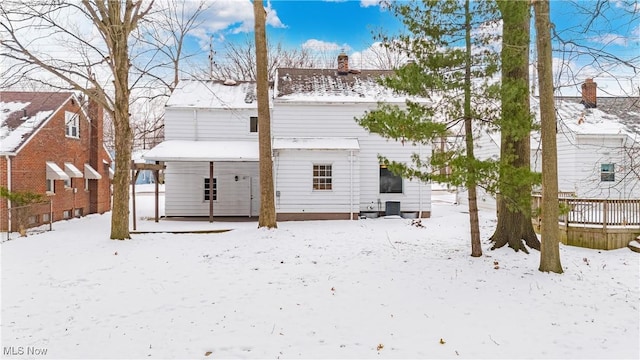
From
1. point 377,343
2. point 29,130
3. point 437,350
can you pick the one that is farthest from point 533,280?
point 29,130

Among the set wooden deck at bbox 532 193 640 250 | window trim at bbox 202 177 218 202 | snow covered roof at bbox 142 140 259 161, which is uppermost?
snow covered roof at bbox 142 140 259 161

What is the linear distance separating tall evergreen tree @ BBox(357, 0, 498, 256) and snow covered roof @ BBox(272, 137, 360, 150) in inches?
300

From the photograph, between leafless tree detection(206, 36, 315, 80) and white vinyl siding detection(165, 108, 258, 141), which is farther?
leafless tree detection(206, 36, 315, 80)

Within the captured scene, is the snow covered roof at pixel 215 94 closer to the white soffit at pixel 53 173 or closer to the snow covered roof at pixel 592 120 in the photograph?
the white soffit at pixel 53 173

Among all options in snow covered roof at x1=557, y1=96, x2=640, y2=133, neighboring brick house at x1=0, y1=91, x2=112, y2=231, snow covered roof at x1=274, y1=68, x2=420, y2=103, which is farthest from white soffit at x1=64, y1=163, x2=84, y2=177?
snow covered roof at x1=557, y1=96, x2=640, y2=133

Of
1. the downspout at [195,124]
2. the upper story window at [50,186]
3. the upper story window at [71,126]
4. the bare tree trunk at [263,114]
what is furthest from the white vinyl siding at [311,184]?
the upper story window at [71,126]

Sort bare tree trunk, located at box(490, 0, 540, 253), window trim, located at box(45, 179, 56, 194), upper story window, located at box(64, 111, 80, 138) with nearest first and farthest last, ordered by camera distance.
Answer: bare tree trunk, located at box(490, 0, 540, 253), window trim, located at box(45, 179, 56, 194), upper story window, located at box(64, 111, 80, 138)

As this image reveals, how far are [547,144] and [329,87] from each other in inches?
469

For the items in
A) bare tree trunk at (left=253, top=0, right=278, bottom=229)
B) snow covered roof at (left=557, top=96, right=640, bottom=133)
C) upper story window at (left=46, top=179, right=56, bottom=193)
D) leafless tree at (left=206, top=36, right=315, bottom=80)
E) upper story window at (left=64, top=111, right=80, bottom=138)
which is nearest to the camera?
bare tree trunk at (left=253, top=0, right=278, bottom=229)

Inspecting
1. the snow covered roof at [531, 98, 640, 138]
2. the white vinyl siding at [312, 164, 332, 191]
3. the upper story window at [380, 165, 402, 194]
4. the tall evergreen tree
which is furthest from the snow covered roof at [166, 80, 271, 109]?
the snow covered roof at [531, 98, 640, 138]

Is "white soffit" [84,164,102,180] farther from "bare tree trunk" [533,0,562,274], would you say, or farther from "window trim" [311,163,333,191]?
"bare tree trunk" [533,0,562,274]

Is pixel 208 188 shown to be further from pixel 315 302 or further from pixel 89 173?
pixel 315 302

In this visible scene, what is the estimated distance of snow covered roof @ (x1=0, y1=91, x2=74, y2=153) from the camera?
1532cm

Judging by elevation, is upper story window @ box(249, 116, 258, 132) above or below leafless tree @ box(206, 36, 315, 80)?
below
